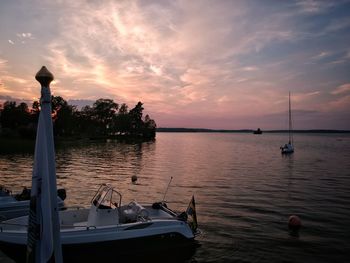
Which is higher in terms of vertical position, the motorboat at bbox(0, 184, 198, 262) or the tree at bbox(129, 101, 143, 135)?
the tree at bbox(129, 101, 143, 135)

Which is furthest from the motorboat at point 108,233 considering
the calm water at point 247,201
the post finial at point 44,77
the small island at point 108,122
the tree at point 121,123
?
the tree at point 121,123

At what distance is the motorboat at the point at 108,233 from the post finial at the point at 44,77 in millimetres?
8680

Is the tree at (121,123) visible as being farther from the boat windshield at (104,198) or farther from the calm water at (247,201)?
the boat windshield at (104,198)

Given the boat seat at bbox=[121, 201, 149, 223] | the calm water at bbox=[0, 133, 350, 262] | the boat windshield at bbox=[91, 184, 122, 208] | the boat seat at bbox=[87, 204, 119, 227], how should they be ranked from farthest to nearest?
1. the calm water at bbox=[0, 133, 350, 262]
2. the boat seat at bbox=[121, 201, 149, 223]
3. the boat windshield at bbox=[91, 184, 122, 208]
4. the boat seat at bbox=[87, 204, 119, 227]

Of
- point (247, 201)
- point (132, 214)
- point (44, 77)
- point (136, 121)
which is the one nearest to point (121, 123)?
point (136, 121)

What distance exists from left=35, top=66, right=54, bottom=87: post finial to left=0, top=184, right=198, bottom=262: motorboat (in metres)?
8.68

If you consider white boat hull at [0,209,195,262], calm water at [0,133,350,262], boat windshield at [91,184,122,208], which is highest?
boat windshield at [91,184,122,208]

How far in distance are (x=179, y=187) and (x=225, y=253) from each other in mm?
17051

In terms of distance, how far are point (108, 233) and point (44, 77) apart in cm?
908

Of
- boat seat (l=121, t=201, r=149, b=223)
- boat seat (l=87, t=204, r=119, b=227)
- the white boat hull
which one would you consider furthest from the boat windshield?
the white boat hull

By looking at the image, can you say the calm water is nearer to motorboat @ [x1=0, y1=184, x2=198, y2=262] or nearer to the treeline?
motorboat @ [x1=0, y1=184, x2=198, y2=262]

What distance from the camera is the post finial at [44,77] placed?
4753mm

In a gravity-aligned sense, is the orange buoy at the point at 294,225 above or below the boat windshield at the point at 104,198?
below

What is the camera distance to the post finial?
4753 mm
